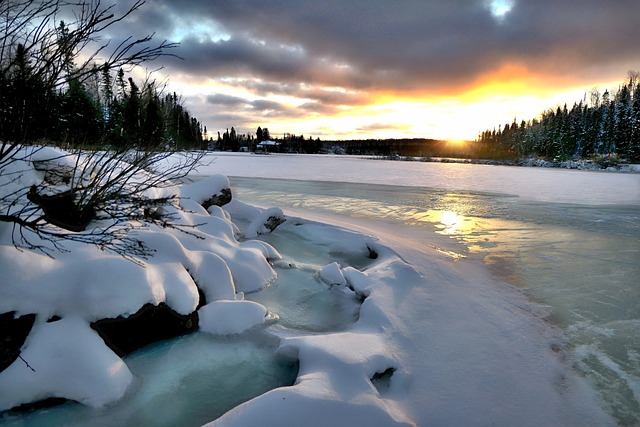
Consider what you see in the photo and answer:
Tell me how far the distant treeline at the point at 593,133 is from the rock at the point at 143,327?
7151cm

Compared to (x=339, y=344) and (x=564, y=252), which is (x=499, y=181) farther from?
(x=339, y=344)

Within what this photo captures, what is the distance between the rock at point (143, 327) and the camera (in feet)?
12.3

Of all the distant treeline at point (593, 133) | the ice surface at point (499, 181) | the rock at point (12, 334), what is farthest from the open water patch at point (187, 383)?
the distant treeline at point (593, 133)

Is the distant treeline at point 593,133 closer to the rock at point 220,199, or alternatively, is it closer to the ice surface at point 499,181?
the ice surface at point 499,181

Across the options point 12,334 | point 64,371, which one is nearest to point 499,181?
point 64,371

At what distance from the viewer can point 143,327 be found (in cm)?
403

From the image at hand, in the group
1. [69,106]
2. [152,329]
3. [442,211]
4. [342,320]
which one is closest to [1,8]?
[69,106]

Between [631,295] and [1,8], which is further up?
[1,8]

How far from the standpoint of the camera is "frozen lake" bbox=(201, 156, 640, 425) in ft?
13.3

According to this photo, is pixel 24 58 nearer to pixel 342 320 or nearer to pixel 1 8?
pixel 1 8

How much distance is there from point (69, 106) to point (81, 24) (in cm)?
84

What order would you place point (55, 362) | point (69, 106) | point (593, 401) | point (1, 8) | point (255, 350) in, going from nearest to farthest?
point (1, 8) → point (69, 106) → point (55, 362) → point (593, 401) → point (255, 350)

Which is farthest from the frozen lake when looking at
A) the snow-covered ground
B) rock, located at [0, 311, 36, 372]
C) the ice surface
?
rock, located at [0, 311, 36, 372]

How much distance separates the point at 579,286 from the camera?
6.09 m
